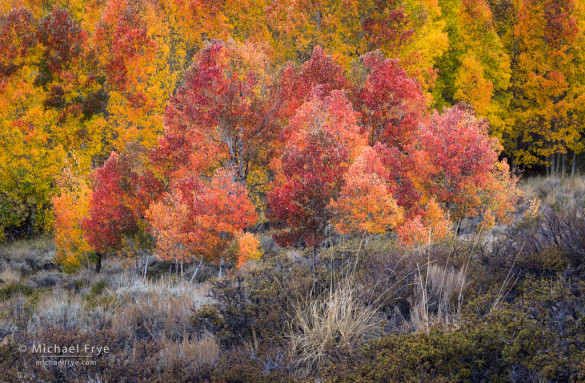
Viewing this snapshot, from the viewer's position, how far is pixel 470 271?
5418 millimetres

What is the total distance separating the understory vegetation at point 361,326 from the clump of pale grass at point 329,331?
0.7 inches

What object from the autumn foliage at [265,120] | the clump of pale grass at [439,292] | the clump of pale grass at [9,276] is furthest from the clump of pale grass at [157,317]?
the clump of pale grass at [9,276]

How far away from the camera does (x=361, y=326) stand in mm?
4340

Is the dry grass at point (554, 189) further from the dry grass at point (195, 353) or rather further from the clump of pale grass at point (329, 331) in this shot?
the dry grass at point (195, 353)

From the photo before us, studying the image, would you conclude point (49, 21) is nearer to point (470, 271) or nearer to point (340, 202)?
point (340, 202)

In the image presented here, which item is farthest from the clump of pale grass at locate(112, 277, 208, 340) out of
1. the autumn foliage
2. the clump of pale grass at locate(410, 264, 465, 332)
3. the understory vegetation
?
the autumn foliage

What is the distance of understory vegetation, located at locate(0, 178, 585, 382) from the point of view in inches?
130

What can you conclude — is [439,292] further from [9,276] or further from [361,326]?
[9,276]

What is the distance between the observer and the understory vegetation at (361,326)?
10.9 feet

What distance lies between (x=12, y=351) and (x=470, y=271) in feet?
16.8

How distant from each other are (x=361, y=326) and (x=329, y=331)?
14.9 inches

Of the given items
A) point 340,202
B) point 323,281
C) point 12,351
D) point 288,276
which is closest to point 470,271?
point 323,281

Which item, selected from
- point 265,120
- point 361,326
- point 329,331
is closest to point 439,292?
point 361,326

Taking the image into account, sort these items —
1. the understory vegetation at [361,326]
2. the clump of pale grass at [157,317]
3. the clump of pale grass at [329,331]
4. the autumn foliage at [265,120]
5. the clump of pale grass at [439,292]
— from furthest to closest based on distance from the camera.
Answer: the autumn foliage at [265,120] < the clump of pale grass at [157,317] < the clump of pale grass at [439,292] < the clump of pale grass at [329,331] < the understory vegetation at [361,326]
